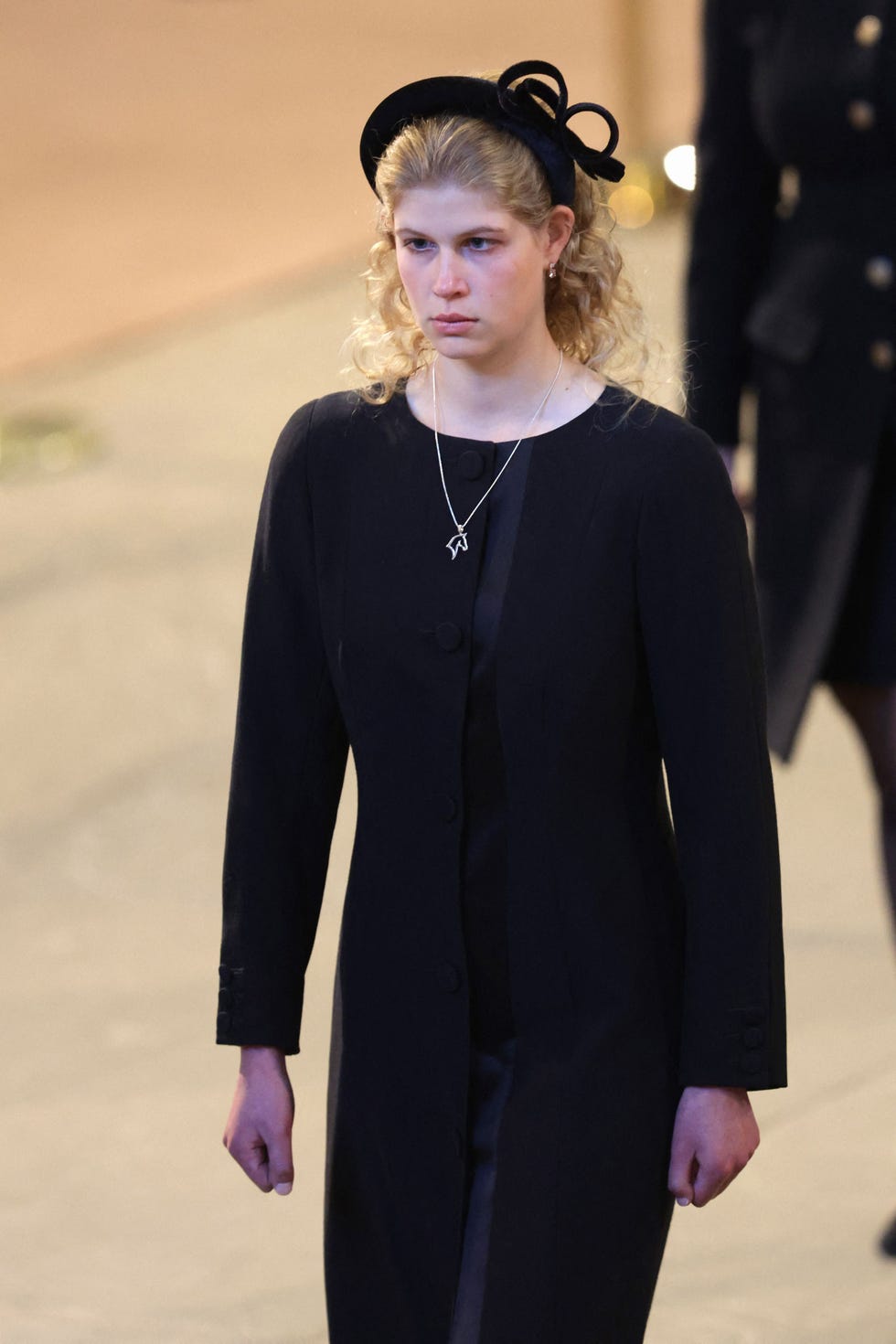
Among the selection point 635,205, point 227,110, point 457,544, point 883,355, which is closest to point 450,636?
point 457,544

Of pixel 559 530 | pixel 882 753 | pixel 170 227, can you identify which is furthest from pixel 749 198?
pixel 170 227

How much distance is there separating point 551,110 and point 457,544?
15.8 inches

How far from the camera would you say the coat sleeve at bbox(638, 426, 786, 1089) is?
2098 mm

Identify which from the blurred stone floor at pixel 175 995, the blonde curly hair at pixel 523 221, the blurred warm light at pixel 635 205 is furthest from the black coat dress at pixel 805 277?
the blurred warm light at pixel 635 205

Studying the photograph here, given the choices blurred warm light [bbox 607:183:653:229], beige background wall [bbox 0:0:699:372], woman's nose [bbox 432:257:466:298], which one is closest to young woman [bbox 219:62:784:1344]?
woman's nose [bbox 432:257:466:298]

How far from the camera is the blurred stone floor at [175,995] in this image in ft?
10.8

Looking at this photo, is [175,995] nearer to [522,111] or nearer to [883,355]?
[883,355]

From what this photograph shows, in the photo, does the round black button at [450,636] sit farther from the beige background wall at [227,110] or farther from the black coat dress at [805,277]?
the beige background wall at [227,110]

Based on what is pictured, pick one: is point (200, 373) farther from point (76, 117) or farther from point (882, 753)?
point (882, 753)

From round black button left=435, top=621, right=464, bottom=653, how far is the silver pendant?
7cm

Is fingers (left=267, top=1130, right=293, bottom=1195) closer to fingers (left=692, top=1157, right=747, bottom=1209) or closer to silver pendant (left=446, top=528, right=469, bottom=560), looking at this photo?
fingers (left=692, top=1157, right=747, bottom=1209)

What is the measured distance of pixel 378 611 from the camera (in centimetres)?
216

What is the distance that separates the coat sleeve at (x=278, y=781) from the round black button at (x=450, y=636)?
170 millimetres

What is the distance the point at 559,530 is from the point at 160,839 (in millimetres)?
2922
